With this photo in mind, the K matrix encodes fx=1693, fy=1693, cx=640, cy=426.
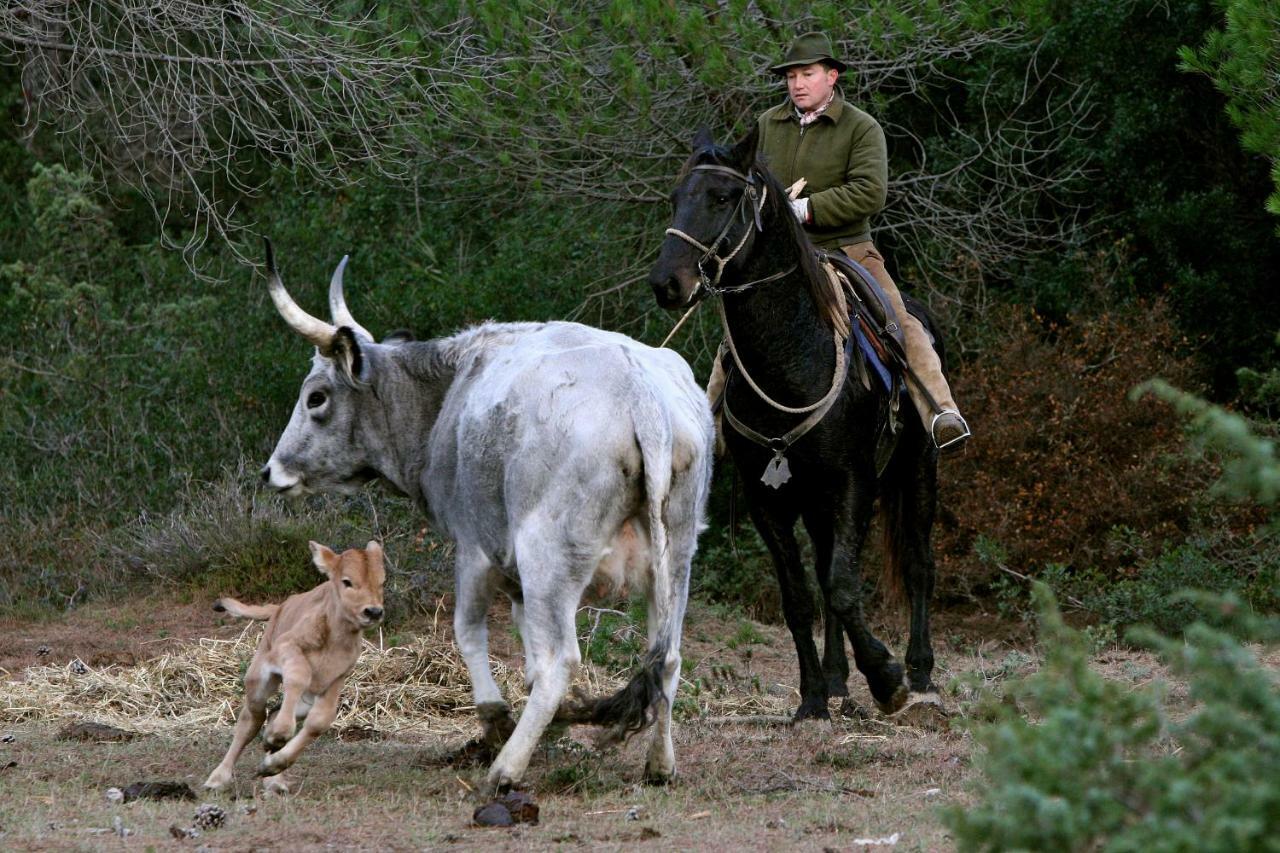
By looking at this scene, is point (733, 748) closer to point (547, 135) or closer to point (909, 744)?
point (909, 744)

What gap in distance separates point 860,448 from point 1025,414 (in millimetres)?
4711

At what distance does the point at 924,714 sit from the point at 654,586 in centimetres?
256

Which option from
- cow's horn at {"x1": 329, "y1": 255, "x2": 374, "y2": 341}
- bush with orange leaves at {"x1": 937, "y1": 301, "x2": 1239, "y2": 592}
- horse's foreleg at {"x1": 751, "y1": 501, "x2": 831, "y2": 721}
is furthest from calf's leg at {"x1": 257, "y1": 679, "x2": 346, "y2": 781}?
bush with orange leaves at {"x1": 937, "y1": 301, "x2": 1239, "y2": 592}

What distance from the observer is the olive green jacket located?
9016mm

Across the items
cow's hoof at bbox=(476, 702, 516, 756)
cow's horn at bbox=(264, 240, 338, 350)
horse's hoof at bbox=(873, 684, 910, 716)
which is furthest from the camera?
horse's hoof at bbox=(873, 684, 910, 716)

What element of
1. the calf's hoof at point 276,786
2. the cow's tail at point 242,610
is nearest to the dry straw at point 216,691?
the cow's tail at point 242,610

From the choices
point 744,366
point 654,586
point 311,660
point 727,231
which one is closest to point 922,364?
point 744,366

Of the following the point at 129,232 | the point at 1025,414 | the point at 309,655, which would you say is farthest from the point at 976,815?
the point at 129,232

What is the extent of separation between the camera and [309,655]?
6.87 metres

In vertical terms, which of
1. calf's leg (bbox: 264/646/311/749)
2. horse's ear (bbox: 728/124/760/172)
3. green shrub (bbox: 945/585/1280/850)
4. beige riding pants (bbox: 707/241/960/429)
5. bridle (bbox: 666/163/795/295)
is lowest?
calf's leg (bbox: 264/646/311/749)

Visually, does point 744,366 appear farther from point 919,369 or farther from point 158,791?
point 158,791

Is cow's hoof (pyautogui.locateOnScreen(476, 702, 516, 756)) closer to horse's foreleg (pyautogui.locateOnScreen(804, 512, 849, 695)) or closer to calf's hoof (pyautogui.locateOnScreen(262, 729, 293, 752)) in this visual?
calf's hoof (pyautogui.locateOnScreen(262, 729, 293, 752))

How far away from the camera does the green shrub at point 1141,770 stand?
333 cm

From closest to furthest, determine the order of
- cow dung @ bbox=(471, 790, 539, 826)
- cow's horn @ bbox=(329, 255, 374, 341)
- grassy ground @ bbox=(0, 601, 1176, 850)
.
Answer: grassy ground @ bbox=(0, 601, 1176, 850) → cow dung @ bbox=(471, 790, 539, 826) → cow's horn @ bbox=(329, 255, 374, 341)
